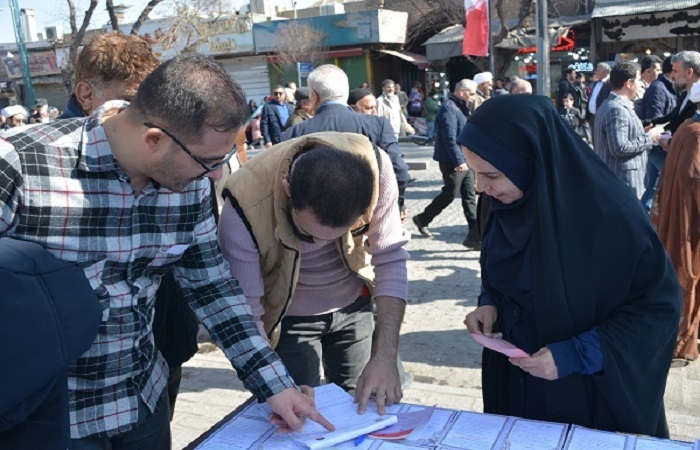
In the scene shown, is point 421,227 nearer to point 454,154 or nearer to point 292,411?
point 454,154

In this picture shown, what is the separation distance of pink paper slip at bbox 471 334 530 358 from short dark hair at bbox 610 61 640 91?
4.01 metres

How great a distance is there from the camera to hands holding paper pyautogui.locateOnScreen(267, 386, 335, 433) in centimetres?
181

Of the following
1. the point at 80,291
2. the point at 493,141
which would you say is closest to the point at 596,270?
the point at 493,141

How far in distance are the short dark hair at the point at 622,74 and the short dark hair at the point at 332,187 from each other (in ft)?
13.2

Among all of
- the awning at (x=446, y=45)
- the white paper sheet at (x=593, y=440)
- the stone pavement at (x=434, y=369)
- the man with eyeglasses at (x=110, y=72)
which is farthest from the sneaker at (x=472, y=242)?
the awning at (x=446, y=45)

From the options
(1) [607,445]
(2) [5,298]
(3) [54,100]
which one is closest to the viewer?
(2) [5,298]

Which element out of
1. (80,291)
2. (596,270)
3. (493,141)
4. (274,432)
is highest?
(493,141)

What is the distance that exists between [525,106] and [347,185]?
55 centimetres

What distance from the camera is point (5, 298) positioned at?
1.08 m

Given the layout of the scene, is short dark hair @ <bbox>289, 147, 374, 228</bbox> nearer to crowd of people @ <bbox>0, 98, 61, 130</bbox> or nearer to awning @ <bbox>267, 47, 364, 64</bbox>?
crowd of people @ <bbox>0, 98, 61, 130</bbox>

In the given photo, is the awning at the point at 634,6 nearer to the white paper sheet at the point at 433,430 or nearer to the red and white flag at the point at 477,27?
the red and white flag at the point at 477,27

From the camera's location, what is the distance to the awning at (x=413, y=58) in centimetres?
2538

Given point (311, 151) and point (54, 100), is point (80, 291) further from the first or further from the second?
point (54, 100)

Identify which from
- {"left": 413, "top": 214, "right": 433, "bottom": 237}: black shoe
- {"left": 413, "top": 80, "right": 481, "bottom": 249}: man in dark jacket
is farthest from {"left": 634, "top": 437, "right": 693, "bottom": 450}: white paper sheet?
{"left": 413, "top": 214, "right": 433, "bottom": 237}: black shoe
